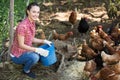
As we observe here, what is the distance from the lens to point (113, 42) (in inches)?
254

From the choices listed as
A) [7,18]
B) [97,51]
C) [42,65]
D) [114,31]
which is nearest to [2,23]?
[7,18]

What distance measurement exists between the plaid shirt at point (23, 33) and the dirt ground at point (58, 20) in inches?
17.2

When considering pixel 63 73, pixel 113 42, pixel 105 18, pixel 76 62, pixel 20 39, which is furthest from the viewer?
pixel 105 18

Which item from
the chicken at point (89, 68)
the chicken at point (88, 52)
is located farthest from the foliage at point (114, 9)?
the chicken at point (89, 68)

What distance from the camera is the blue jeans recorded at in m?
5.09

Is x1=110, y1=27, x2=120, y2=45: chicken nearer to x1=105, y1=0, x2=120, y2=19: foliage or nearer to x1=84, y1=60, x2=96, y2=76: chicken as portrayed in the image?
x1=105, y1=0, x2=120, y2=19: foliage

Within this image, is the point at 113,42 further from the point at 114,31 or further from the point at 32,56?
the point at 32,56

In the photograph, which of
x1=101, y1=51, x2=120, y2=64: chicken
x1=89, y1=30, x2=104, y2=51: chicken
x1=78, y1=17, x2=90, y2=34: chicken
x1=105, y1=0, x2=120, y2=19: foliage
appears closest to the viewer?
x1=101, y1=51, x2=120, y2=64: chicken

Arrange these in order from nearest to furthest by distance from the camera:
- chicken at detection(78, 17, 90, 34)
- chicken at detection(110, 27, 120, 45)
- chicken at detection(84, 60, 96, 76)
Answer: chicken at detection(84, 60, 96, 76)
chicken at detection(110, 27, 120, 45)
chicken at detection(78, 17, 90, 34)

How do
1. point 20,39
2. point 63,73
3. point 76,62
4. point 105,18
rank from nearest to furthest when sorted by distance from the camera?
point 20,39
point 63,73
point 76,62
point 105,18

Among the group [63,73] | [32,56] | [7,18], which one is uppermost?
[7,18]

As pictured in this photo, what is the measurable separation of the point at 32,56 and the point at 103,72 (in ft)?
3.72

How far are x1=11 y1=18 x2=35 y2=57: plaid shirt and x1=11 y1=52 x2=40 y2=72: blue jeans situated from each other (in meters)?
0.08

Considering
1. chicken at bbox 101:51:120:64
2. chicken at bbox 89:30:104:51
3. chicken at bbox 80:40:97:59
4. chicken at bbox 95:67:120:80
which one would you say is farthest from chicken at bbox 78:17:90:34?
chicken at bbox 95:67:120:80
